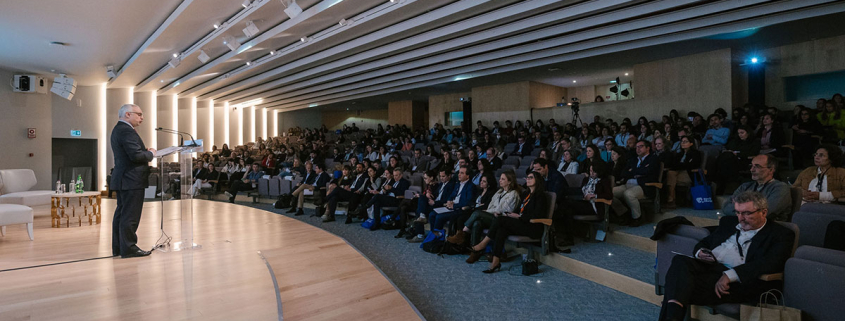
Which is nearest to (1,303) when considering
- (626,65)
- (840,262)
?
(840,262)

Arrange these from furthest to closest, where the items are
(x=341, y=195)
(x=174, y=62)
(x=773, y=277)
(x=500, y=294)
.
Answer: (x=174, y=62), (x=341, y=195), (x=500, y=294), (x=773, y=277)

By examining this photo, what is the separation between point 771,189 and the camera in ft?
9.52

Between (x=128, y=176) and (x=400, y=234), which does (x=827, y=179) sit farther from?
(x=128, y=176)

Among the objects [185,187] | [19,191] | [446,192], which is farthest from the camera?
[19,191]

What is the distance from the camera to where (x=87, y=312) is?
2250mm

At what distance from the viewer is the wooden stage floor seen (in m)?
2.31

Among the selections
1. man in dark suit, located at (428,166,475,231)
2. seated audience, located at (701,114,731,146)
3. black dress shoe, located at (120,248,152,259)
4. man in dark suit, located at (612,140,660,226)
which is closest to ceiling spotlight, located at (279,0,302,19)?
man in dark suit, located at (428,166,475,231)

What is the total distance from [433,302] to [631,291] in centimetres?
138

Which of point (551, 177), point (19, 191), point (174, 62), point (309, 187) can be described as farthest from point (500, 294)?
point (174, 62)

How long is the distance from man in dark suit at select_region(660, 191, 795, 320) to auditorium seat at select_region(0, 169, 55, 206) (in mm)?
6634

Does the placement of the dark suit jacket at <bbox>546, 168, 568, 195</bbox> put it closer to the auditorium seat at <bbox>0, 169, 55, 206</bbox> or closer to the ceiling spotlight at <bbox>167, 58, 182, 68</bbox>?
the auditorium seat at <bbox>0, 169, 55, 206</bbox>

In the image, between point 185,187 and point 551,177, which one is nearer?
point 185,187

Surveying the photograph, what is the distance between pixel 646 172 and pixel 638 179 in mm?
108

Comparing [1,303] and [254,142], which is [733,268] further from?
[254,142]
